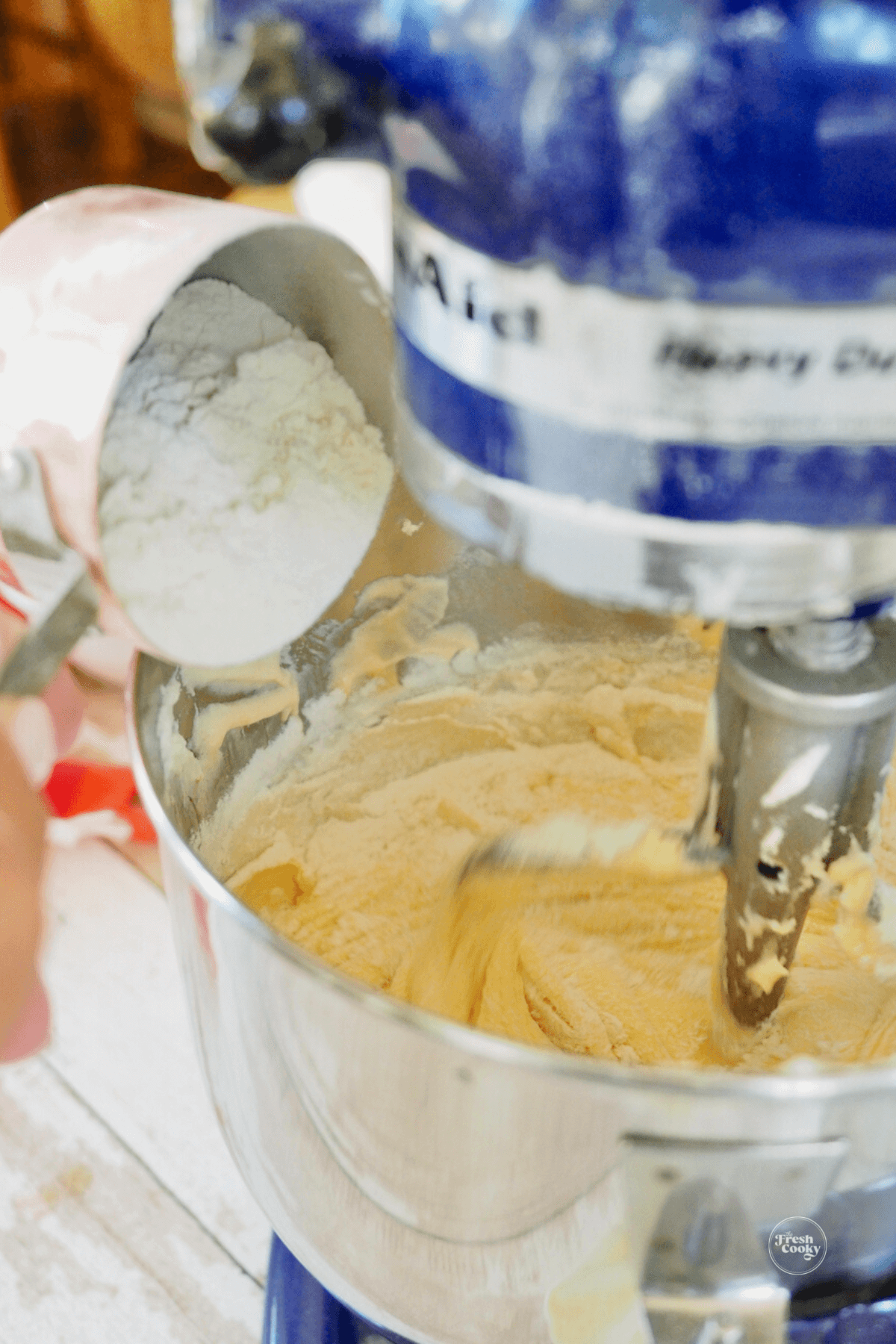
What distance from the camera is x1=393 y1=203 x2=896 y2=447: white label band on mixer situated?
265 mm

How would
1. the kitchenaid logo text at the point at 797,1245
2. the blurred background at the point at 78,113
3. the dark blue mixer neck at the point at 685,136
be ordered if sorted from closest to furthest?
the dark blue mixer neck at the point at 685,136
the kitchenaid logo text at the point at 797,1245
the blurred background at the point at 78,113

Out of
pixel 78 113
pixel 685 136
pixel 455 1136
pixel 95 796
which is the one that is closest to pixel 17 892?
pixel 455 1136

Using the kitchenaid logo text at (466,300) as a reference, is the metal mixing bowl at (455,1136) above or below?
below

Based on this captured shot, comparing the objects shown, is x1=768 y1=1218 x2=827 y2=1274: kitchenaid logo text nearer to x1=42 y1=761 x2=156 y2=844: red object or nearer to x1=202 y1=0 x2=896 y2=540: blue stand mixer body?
x1=202 y1=0 x2=896 y2=540: blue stand mixer body

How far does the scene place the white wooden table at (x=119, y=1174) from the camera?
50 cm

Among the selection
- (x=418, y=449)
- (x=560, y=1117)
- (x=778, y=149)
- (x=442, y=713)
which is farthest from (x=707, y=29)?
→ (x=442, y=713)

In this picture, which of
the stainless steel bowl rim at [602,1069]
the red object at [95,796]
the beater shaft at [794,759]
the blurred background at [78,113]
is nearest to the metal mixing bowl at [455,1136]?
the stainless steel bowl rim at [602,1069]

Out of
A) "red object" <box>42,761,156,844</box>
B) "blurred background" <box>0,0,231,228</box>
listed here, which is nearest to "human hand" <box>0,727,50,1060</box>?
"red object" <box>42,761,156,844</box>

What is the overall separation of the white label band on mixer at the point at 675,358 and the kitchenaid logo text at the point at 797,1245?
22 centimetres

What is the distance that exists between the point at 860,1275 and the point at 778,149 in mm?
334

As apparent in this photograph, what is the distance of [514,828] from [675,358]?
1.57ft

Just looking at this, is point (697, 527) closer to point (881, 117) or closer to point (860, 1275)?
point (881, 117)

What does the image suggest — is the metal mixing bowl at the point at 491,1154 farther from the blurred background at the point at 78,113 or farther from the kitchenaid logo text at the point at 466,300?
the blurred background at the point at 78,113

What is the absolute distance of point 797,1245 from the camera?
0.36 metres
